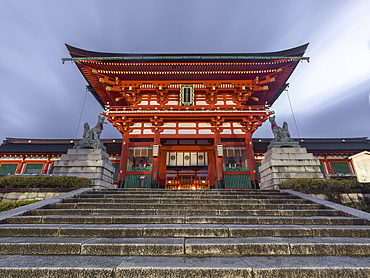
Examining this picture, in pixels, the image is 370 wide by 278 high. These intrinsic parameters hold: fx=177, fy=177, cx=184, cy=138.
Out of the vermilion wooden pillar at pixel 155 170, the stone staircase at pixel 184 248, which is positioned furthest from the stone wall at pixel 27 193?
the vermilion wooden pillar at pixel 155 170

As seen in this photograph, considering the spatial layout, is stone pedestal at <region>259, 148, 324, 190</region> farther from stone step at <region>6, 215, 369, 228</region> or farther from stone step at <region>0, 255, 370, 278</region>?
stone step at <region>0, 255, 370, 278</region>

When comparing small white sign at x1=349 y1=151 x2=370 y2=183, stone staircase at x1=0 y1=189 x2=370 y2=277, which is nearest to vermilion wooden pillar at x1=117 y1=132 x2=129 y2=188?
stone staircase at x1=0 y1=189 x2=370 y2=277

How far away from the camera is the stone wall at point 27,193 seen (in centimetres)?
742

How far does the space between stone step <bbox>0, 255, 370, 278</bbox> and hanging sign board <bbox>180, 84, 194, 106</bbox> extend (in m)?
12.3

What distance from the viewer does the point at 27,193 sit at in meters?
7.49

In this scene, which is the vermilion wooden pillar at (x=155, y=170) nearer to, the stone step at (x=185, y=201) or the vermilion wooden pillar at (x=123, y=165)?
the vermilion wooden pillar at (x=123, y=165)

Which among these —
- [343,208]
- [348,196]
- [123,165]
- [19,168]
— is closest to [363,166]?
[348,196]

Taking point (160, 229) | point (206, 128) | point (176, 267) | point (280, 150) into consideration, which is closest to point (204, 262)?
point (176, 267)

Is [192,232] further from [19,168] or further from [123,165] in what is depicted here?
[19,168]

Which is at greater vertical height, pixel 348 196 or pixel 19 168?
pixel 19 168

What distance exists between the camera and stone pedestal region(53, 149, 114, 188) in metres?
9.88

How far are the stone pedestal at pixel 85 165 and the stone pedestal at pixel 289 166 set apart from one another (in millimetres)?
9466

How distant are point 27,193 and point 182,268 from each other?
330 inches

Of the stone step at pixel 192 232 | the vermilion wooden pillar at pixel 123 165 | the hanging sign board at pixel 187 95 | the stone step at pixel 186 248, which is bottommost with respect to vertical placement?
the stone step at pixel 186 248
